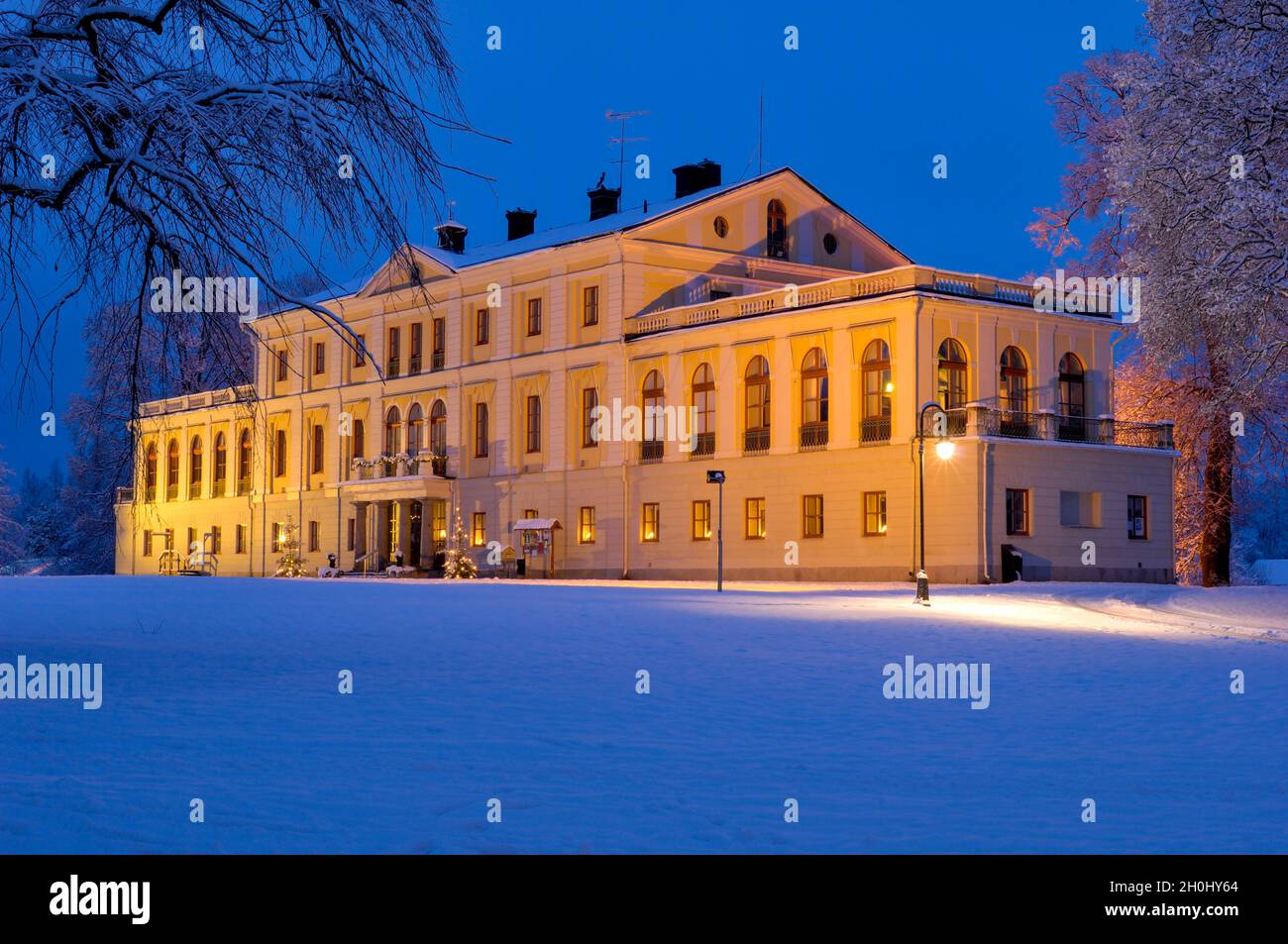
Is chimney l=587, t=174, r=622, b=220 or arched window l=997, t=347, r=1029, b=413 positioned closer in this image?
arched window l=997, t=347, r=1029, b=413

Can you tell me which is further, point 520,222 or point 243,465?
point 243,465

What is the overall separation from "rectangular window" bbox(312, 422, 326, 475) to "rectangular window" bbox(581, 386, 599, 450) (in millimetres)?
18074

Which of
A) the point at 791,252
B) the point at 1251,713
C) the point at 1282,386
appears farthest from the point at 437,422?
the point at 1251,713

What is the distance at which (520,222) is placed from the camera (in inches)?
2660

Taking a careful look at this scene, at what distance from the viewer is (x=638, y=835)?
23.4ft

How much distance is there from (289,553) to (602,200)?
20232mm

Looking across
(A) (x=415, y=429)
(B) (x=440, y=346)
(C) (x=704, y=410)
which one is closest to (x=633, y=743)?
(C) (x=704, y=410)

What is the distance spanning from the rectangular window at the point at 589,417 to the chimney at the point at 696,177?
9542 millimetres

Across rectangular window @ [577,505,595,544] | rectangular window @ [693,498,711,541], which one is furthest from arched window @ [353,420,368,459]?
rectangular window @ [693,498,711,541]

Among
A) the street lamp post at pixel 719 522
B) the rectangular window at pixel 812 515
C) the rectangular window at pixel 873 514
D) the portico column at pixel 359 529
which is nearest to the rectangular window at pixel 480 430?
the portico column at pixel 359 529

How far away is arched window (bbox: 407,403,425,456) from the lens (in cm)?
6431

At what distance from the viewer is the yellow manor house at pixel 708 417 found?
45.0m

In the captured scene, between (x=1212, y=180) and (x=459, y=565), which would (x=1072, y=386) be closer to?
(x=459, y=565)

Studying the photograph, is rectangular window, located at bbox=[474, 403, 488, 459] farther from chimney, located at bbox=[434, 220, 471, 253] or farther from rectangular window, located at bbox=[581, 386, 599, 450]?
chimney, located at bbox=[434, 220, 471, 253]
